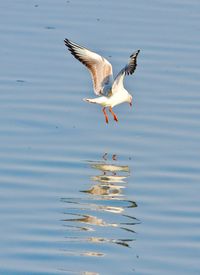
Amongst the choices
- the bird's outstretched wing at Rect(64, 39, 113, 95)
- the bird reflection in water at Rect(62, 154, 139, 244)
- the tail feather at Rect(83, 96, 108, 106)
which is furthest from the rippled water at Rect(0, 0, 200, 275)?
the bird's outstretched wing at Rect(64, 39, 113, 95)

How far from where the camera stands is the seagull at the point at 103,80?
1464cm

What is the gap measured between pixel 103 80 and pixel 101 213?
379 cm

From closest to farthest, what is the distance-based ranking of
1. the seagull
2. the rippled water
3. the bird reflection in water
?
the rippled water, the bird reflection in water, the seagull

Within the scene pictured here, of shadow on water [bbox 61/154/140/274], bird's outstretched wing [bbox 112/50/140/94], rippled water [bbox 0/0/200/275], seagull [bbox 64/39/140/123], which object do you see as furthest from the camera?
seagull [bbox 64/39/140/123]

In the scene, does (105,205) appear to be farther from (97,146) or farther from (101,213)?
(97,146)

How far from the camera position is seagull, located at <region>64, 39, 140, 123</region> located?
1464 cm

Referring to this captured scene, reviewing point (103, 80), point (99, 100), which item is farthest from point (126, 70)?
point (103, 80)

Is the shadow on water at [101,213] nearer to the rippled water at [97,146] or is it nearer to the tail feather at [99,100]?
the rippled water at [97,146]

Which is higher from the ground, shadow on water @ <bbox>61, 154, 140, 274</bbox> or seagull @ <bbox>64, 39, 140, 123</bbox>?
seagull @ <bbox>64, 39, 140, 123</bbox>

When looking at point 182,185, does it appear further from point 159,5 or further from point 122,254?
point 159,5

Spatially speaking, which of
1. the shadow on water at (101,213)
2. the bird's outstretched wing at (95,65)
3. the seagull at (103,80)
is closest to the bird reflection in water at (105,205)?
the shadow on water at (101,213)

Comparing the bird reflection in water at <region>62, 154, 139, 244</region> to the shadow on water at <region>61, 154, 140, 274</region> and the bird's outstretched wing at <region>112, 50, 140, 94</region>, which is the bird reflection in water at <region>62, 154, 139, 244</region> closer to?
the shadow on water at <region>61, 154, 140, 274</region>

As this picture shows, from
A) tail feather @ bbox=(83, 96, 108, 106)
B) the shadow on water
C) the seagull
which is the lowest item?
the shadow on water

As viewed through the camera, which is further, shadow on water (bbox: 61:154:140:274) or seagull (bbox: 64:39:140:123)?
seagull (bbox: 64:39:140:123)
